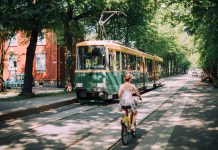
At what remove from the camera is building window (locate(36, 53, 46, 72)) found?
47.1 metres

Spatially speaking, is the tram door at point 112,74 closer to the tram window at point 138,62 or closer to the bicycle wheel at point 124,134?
the tram window at point 138,62

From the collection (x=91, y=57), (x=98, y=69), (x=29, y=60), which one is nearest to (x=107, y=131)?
(x=98, y=69)

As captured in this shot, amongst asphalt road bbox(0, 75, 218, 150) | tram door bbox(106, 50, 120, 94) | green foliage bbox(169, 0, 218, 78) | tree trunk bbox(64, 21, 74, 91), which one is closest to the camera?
asphalt road bbox(0, 75, 218, 150)

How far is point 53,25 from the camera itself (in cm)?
2392

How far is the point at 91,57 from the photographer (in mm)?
21234

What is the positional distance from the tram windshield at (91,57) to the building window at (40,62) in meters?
26.2

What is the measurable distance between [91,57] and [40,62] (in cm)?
2709

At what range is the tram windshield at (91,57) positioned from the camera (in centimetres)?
2088

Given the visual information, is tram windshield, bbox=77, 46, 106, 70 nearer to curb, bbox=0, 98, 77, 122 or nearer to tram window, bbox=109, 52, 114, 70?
tram window, bbox=109, 52, 114, 70

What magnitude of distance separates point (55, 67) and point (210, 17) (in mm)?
23460

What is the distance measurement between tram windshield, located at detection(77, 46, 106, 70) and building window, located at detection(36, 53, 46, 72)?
26.2 metres

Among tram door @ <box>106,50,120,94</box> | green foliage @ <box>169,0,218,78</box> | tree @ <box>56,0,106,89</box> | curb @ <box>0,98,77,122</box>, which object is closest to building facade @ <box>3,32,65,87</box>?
tree @ <box>56,0,106,89</box>

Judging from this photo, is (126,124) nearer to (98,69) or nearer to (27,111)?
(27,111)

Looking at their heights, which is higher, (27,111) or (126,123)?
(126,123)
